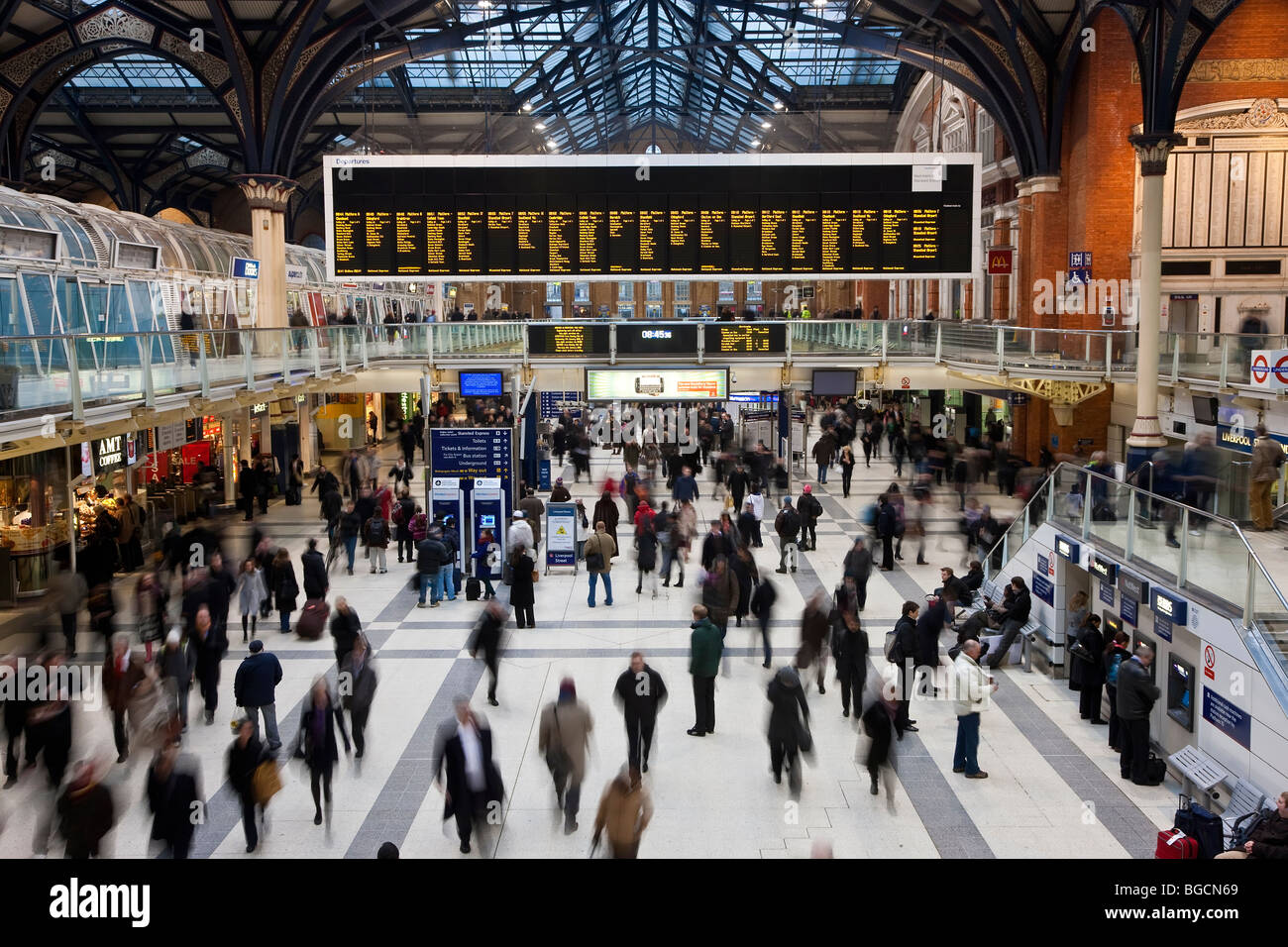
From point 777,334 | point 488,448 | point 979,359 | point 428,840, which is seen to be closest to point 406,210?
point 488,448

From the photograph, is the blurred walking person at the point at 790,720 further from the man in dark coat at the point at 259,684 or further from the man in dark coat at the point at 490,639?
the man in dark coat at the point at 259,684

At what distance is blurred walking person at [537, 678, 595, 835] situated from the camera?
878 cm

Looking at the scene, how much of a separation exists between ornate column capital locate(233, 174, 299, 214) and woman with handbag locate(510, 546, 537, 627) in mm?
15556

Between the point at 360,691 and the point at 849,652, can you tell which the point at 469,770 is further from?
the point at 849,652

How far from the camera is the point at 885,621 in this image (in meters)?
15.7

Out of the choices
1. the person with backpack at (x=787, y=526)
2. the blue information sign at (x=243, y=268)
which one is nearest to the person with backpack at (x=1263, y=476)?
the person with backpack at (x=787, y=526)

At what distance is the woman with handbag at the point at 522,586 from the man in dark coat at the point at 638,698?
16.3 ft

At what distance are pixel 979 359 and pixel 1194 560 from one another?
14450 mm

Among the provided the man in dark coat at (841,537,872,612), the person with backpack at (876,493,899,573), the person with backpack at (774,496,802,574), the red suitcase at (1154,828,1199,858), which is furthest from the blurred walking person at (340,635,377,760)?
the person with backpack at (876,493,899,573)

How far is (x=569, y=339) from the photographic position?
80.9ft

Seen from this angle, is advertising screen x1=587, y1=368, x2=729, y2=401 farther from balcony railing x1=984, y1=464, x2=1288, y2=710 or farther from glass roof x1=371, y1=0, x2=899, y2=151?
glass roof x1=371, y1=0, x2=899, y2=151

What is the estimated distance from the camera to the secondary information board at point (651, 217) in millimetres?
22125

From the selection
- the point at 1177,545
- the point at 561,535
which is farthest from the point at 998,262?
the point at 1177,545
